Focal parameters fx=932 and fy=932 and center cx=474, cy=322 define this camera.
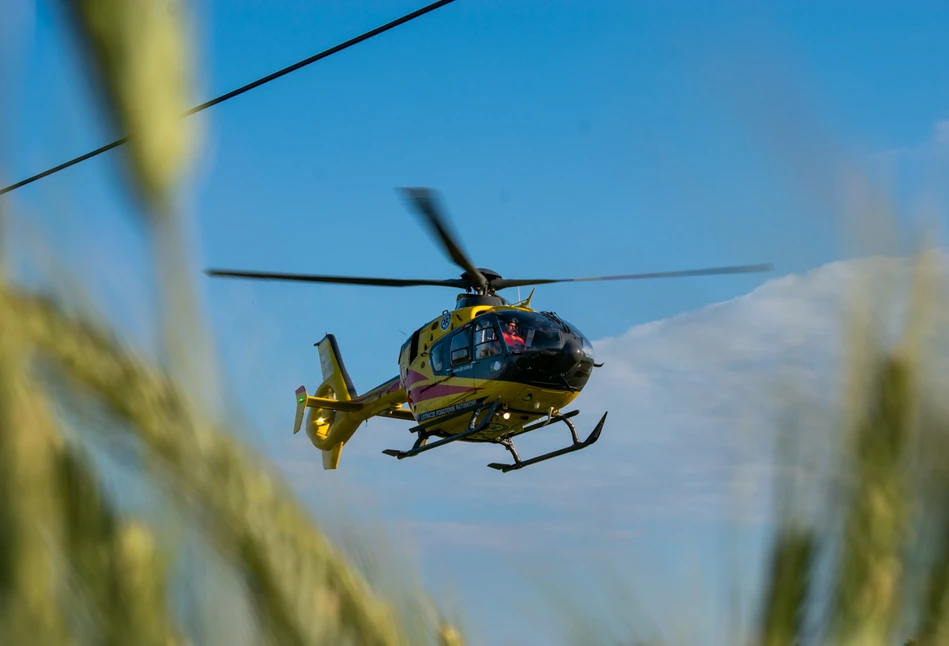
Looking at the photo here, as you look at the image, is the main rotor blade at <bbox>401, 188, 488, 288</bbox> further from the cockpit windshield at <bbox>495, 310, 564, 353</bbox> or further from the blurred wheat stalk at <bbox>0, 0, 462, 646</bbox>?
the blurred wheat stalk at <bbox>0, 0, 462, 646</bbox>

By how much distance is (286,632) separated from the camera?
2.90m

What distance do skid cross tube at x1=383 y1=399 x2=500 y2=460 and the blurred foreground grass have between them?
46.1 feet

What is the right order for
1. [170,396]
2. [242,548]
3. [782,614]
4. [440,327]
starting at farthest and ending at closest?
1. [440,327]
2. [782,614]
3. [242,548]
4. [170,396]

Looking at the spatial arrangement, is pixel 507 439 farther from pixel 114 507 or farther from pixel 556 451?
pixel 114 507

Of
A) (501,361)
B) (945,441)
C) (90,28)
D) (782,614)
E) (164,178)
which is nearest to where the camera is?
(90,28)

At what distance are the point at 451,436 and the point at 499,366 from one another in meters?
2.25

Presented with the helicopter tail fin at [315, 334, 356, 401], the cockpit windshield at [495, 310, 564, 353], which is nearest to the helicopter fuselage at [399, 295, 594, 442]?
the cockpit windshield at [495, 310, 564, 353]

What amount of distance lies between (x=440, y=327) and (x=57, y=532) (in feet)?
53.5

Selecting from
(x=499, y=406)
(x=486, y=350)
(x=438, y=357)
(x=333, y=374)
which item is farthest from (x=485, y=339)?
(x=333, y=374)

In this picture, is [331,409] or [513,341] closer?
[513,341]

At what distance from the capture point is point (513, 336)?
56.2 feet

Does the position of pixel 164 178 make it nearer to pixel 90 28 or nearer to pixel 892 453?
pixel 90 28

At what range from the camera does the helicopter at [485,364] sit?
17094 millimetres

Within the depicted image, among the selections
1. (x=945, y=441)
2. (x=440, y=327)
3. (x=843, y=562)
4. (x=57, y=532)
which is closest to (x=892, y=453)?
(x=945, y=441)
